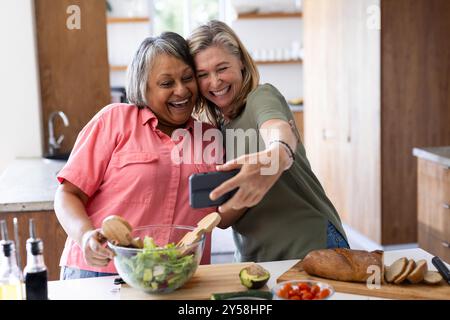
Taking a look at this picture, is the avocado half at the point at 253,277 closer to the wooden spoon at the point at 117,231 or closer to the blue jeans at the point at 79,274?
the wooden spoon at the point at 117,231

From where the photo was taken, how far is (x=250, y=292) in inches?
57.5

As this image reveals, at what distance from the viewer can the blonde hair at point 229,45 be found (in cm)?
190

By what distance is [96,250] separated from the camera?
5.00 feet

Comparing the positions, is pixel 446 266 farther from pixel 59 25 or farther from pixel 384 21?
pixel 384 21

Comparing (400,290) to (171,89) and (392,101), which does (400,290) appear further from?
(392,101)

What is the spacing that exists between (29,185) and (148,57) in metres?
1.15

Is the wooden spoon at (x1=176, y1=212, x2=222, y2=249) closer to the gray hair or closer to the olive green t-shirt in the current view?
the olive green t-shirt

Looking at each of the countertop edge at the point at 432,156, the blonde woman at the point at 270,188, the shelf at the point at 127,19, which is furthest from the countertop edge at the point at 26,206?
the shelf at the point at 127,19

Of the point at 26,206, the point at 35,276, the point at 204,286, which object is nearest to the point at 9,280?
the point at 35,276

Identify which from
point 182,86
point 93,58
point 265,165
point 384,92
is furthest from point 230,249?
point 265,165

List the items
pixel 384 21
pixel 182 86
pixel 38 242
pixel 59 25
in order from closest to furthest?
pixel 38 242 → pixel 182 86 → pixel 59 25 → pixel 384 21

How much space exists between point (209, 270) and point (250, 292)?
9.6 inches

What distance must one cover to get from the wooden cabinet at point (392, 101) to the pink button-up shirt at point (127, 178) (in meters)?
2.67

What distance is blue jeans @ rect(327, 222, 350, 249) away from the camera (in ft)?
6.16
